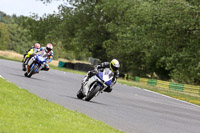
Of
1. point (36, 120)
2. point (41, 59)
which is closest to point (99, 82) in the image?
point (36, 120)

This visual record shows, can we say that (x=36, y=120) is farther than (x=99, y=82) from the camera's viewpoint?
No

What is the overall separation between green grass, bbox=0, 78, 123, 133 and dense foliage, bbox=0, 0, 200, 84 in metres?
23.7

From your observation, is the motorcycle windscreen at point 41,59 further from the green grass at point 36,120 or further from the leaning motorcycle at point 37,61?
the green grass at point 36,120

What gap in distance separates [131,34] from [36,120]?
123ft

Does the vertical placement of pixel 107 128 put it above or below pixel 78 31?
below

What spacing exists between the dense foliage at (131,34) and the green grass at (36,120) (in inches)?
932

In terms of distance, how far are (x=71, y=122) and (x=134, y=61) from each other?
5045 centimetres

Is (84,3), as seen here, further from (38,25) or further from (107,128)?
(107,128)

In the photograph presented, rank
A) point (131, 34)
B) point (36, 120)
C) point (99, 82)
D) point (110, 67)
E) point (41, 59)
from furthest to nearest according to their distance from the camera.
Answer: point (131, 34), point (41, 59), point (110, 67), point (99, 82), point (36, 120)

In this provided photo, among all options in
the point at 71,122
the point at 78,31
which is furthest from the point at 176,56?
the point at 71,122

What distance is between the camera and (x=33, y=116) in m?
8.40

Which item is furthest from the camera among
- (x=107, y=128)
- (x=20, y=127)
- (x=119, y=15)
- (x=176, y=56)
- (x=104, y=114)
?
(x=119, y=15)

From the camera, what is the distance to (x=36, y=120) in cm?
802

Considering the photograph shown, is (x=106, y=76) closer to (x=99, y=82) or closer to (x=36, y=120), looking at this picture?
(x=99, y=82)
